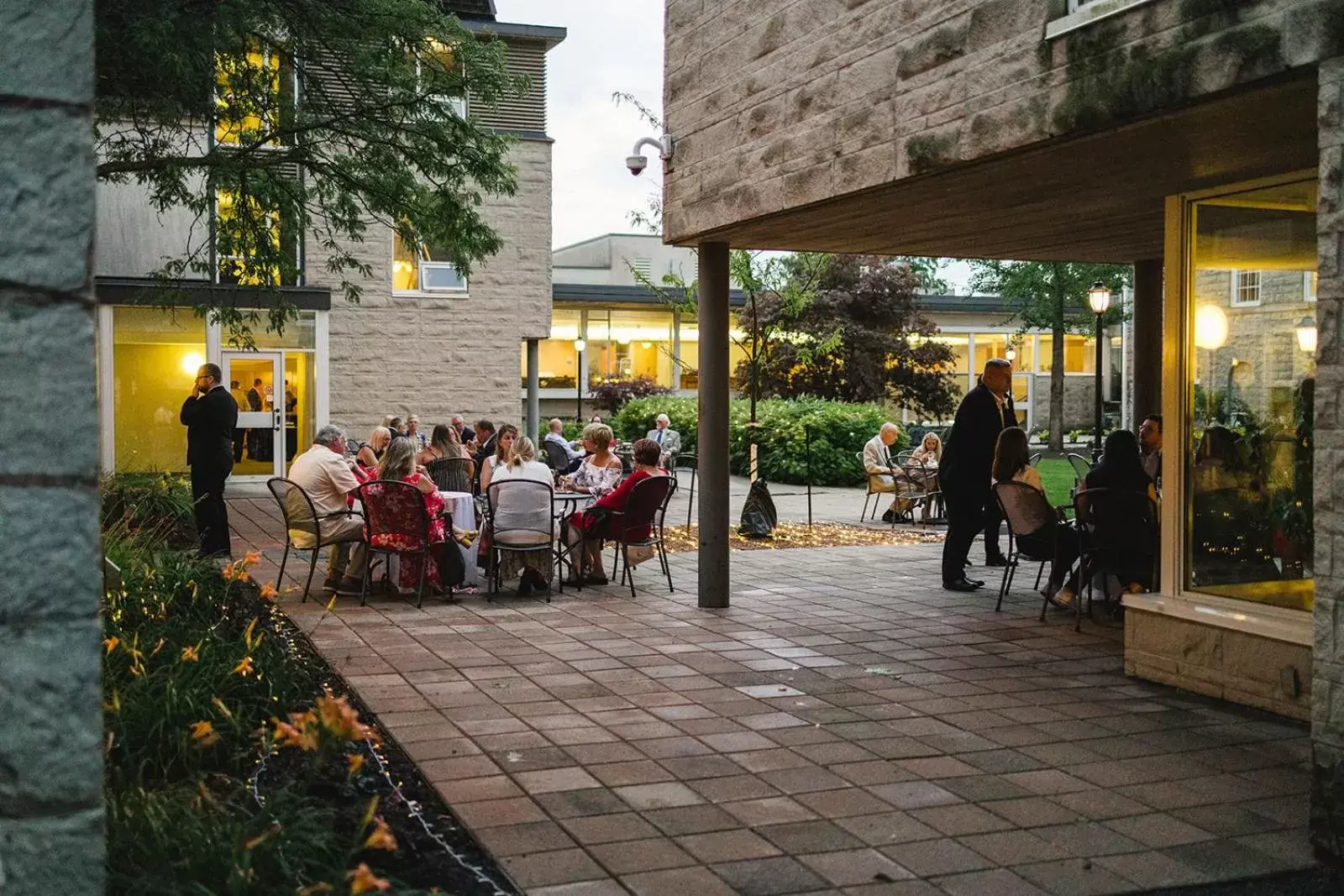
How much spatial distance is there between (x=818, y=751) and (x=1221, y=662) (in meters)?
2.37

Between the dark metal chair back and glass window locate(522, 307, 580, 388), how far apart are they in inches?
1239

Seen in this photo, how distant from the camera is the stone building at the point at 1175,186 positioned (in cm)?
469

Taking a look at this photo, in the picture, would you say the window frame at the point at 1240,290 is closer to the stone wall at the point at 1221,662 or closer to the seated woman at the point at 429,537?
the stone wall at the point at 1221,662

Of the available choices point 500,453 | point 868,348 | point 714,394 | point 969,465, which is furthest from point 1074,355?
point 714,394

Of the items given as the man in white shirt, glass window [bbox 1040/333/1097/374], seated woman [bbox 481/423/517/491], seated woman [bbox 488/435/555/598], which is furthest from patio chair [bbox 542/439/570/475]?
glass window [bbox 1040/333/1097/374]

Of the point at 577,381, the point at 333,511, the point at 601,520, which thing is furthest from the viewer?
the point at 577,381

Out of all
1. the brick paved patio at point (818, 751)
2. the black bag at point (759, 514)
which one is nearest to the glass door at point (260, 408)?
the black bag at point (759, 514)

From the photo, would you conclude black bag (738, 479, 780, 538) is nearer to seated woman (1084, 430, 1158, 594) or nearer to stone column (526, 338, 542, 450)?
seated woman (1084, 430, 1158, 594)

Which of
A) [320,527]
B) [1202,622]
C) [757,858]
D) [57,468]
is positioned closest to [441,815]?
[757,858]

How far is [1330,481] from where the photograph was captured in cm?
450

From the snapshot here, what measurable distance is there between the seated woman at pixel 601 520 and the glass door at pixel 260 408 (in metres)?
12.7

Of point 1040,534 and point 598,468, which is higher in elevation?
point 598,468

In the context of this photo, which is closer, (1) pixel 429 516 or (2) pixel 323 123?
(1) pixel 429 516

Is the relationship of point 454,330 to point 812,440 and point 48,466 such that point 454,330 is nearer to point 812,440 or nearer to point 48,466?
point 812,440
